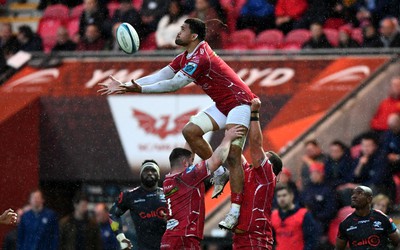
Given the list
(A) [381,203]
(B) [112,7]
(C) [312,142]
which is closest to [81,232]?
(C) [312,142]

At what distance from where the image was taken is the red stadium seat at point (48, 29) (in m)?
21.9

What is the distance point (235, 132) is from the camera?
13289 mm

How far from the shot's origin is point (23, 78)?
20141 millimetres

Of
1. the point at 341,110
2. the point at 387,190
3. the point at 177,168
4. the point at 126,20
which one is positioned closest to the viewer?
the point at 177,168

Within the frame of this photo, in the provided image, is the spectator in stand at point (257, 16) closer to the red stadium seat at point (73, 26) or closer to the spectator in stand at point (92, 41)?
the spectator in stand at point (92, 41)

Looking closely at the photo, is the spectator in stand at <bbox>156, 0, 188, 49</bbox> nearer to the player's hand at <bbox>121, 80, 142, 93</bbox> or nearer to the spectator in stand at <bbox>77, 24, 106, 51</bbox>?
the spectator in stand at <bbox>77, 24, 106, 51</bbox>

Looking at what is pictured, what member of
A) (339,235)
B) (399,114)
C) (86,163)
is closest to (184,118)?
(86,163)

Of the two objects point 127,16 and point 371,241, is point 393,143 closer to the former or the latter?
point 371,241

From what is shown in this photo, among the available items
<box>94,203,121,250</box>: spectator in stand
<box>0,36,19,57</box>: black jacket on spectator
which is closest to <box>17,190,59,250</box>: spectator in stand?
<box>94,203,121,250</box>: spectator in stand

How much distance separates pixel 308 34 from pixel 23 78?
4806mm

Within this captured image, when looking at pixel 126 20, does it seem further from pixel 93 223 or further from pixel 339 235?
pixel 339 235

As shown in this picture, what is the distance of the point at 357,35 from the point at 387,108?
1.92 metres

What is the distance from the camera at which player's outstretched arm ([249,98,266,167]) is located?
12836 mm

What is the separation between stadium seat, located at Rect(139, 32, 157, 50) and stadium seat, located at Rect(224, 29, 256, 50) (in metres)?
1.31
